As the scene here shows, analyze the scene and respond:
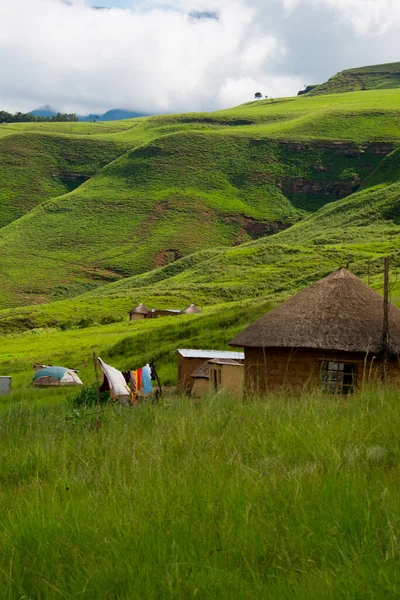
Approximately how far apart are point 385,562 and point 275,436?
1.99 m

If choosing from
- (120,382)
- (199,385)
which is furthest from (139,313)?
(120,382)

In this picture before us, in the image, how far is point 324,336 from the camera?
77.2 feet

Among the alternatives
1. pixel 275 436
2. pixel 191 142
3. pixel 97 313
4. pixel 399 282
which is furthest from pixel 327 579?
pixel 191 142

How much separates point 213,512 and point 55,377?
120 ft

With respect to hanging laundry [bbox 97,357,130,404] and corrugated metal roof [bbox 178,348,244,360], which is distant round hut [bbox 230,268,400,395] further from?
corrugated metal roof [bbox 178,348,244,360]

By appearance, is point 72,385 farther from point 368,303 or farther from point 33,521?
point 33,521

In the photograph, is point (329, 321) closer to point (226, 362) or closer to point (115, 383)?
point (226, 362)

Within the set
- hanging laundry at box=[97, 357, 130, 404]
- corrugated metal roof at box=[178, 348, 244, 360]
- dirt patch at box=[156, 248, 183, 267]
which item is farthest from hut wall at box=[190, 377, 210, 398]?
dirt patch at box=[156, 248, 183, 267]

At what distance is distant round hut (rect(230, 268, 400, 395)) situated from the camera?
2314 cm

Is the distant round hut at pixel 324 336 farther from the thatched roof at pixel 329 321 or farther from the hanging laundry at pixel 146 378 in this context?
the hanging laundry at pixel 146 378

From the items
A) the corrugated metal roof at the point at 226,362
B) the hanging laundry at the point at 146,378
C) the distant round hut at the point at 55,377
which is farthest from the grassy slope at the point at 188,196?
the hanging laundry at the point at 146,378

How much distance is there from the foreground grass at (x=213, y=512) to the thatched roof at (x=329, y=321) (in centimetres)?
1765

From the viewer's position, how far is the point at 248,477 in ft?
14.2

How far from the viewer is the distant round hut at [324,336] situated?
23141 mm
